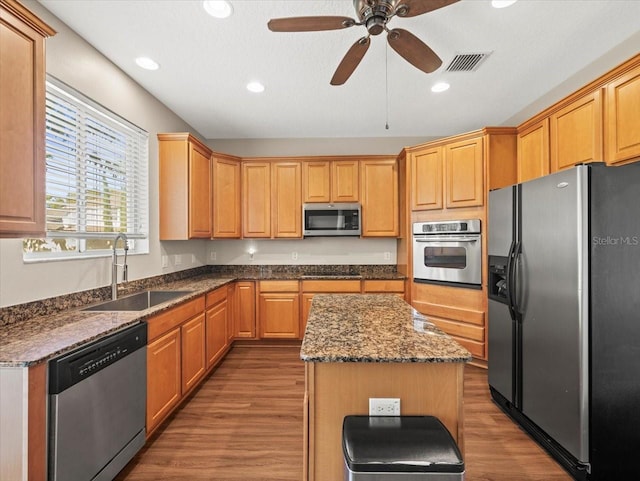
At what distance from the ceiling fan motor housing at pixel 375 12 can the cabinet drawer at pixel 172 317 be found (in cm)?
219

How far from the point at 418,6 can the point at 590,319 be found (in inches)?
75.3

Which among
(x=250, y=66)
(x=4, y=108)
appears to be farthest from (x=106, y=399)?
(x=250, y=66)

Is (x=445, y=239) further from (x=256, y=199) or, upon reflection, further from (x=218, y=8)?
(x=218, y=8)

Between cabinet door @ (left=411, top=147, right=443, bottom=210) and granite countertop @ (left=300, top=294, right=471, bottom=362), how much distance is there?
182 cm

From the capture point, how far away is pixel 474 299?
318cm

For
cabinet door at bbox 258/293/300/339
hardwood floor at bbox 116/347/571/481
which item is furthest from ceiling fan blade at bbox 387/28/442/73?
cabinet door at bbox 258/293/300/339

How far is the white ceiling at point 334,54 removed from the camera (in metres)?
1.97

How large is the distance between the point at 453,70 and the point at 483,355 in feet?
9.08

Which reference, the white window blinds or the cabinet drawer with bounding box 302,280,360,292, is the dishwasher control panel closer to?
the white window blinds

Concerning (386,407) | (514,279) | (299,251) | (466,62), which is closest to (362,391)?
(386,407)

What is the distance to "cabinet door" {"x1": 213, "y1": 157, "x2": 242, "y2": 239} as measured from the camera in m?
3.90

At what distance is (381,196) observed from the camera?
408cm

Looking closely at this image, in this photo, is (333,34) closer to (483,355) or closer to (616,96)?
(616,96)

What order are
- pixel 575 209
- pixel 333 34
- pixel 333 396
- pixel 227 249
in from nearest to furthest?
pixel 333 396 → pixel 575 209 → pixel 333 34 → pixel 227 249
